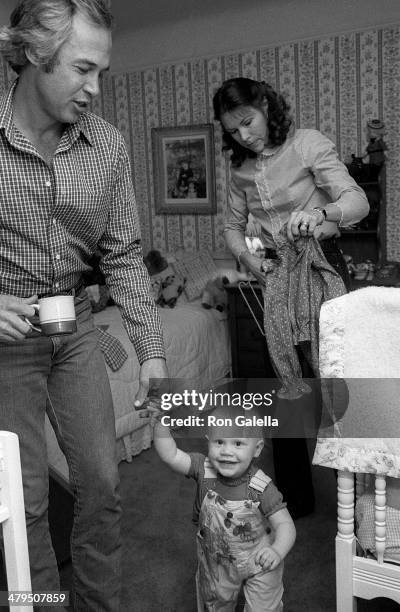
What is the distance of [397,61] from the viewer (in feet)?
12.6

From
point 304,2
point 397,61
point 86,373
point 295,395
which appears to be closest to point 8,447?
point 86,373

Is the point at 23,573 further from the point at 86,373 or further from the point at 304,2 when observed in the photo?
the point at 304,2

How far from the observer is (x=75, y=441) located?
4.99ft

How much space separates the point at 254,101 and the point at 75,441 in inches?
50.8

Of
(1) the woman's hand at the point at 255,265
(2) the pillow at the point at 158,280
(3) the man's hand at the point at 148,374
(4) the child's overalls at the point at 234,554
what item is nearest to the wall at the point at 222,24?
(2) the pillow at the point at 158,280

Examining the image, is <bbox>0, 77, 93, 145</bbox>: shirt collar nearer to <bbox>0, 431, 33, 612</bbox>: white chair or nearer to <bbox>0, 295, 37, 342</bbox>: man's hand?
<bbox>0, 295, 37, 342</bbox>: man's hand

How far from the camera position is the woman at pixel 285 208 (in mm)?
1938

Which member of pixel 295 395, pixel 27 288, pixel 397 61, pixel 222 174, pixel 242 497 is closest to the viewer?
pixel 27 288

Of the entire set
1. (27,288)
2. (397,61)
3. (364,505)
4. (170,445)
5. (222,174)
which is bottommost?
(364,505)

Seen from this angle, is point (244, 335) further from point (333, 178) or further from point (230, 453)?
point (230, 453)

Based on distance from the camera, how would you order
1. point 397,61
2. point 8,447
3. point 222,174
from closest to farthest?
1. point 8,447
2. point 397,61
3. point 222,174

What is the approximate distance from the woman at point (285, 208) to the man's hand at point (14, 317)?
832mm

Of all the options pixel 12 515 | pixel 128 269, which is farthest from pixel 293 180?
pixel 12 515

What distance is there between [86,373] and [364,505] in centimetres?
74
